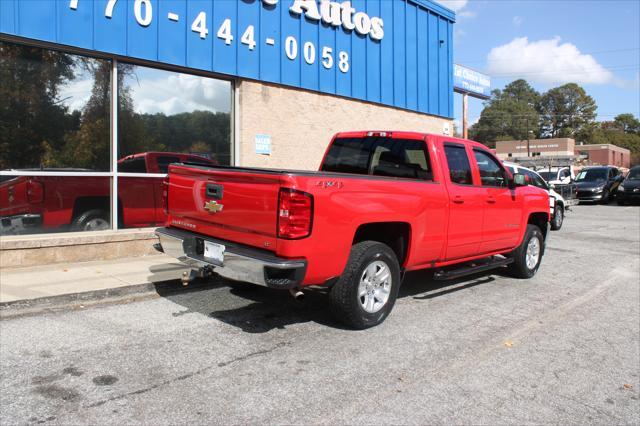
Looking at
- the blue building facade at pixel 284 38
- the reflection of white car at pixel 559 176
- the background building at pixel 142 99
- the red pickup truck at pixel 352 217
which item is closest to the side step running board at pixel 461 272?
the red pickup truck at pixel 352 217

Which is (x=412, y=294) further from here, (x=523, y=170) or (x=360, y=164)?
(x=523, y=170)

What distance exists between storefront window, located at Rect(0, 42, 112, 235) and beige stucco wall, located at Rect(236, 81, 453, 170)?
2629mm

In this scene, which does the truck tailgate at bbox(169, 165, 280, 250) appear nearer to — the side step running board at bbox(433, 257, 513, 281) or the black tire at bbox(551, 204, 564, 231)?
the side step running board at bbox(433, 257, 513, 281)

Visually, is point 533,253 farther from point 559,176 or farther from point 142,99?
point 559,176

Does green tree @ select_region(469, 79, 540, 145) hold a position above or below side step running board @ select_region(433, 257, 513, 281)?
above

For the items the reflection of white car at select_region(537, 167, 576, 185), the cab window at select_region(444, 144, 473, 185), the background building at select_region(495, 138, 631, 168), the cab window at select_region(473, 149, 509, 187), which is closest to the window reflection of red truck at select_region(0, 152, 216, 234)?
the cab window at select_region(444, 144, 473, 185)

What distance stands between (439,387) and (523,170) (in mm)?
12870

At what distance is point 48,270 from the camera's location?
7.02 meters

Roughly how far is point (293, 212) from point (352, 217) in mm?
672

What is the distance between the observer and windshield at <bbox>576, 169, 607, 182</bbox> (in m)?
25.5

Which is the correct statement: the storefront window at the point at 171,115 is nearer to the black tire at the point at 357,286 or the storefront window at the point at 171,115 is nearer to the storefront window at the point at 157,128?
the storefront window at the point at 157,128

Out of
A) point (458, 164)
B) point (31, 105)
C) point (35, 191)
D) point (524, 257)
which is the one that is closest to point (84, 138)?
point (31, 105)

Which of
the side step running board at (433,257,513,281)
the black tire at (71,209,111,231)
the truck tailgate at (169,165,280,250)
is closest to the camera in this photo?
the truck tailgate at (169,165,280,250)

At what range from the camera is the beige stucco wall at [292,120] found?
32.9 ft
